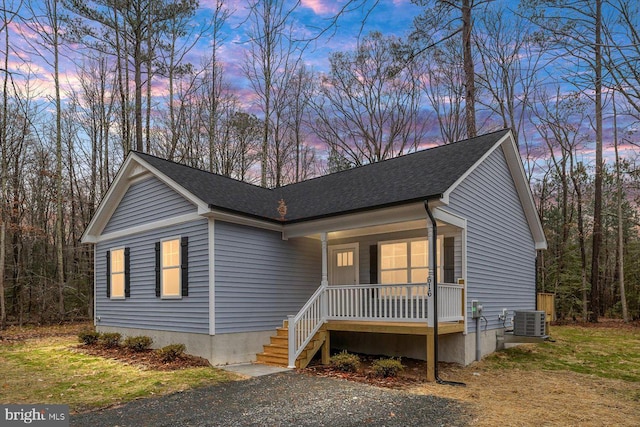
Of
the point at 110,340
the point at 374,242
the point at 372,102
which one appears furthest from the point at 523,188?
the point at 372,102

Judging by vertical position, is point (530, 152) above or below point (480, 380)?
above

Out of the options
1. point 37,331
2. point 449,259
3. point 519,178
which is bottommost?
point 37,331

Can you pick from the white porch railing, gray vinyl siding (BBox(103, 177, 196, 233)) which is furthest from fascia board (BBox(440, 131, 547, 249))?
gray vinyl siding (BBox(103, 177, 196, 233))

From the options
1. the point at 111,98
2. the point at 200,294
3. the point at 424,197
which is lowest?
the point at 200,294

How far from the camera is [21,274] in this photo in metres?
21.7

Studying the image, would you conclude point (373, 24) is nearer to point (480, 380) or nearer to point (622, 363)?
point (480, 380)

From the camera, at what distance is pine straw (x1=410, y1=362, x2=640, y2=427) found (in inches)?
239

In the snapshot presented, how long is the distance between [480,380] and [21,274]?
22.0 metres

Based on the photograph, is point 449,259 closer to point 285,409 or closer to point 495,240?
point 495,240

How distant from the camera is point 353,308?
33.0 feet

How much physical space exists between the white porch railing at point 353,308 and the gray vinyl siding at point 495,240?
1.05 m

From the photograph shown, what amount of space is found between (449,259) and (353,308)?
259 centimetres

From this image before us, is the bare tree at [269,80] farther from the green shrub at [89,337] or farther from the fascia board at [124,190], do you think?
the green shrub at [89,337]

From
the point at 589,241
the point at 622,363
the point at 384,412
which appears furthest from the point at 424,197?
the point at 589,241
